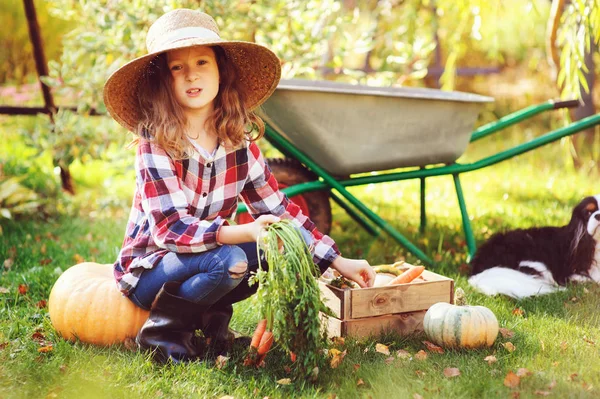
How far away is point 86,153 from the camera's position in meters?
4.77

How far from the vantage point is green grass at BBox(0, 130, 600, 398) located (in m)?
2.16

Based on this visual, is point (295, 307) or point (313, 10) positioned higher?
point (313, 10)

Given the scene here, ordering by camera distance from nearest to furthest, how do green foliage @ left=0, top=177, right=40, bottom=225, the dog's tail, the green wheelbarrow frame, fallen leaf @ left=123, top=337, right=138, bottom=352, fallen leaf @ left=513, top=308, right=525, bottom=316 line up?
fallen leaf @ left=123, top=337, right=138, bottom=352, fallen leaf @ left=513, top=308, right=525, bottom=316, the dog's tail, the green wheelbarrow frame, green foliage @ left=0, top=177, right=40, bottom=225

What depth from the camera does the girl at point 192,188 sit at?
2.28m

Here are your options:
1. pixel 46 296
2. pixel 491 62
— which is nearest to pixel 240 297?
pixel 46 296

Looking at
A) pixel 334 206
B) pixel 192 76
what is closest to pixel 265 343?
pixel 192 76

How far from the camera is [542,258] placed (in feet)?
10.6

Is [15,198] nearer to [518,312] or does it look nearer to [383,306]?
[383,306]

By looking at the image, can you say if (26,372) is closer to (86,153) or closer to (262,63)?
(262,63)

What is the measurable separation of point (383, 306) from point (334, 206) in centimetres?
251

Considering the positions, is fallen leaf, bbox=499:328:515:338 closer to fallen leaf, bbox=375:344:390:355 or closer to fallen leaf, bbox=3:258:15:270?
fallen leaf, bbox=375:344:390:355

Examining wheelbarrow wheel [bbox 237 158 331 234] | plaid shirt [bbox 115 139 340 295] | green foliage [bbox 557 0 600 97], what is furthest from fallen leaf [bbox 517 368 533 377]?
green foliage [bbox 557 0 600 97]

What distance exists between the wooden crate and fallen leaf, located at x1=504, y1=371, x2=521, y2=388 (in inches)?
20.4

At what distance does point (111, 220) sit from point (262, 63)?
234 cm
